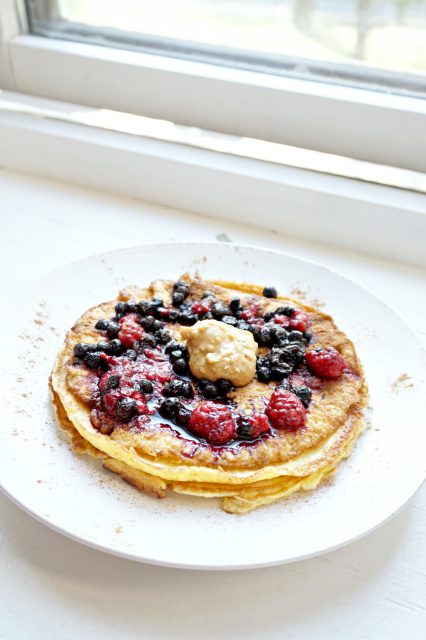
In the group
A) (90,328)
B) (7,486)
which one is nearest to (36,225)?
(90,328)

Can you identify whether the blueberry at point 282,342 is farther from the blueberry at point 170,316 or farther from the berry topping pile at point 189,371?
the blueberry at point 170,316

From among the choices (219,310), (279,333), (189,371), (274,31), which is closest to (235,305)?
(219,310)

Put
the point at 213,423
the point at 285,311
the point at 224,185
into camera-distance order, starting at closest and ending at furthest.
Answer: the point at 213,423, the point at 285,311, the point at 224,185

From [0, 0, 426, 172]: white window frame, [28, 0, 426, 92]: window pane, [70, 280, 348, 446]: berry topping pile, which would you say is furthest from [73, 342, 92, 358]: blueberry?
[28, 0, 426, 92]: window pane

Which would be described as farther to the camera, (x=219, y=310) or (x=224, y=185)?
(x=224, y=185)

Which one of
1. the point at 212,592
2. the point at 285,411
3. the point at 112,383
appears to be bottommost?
the point at 212,592

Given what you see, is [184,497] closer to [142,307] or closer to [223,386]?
[223,386]
